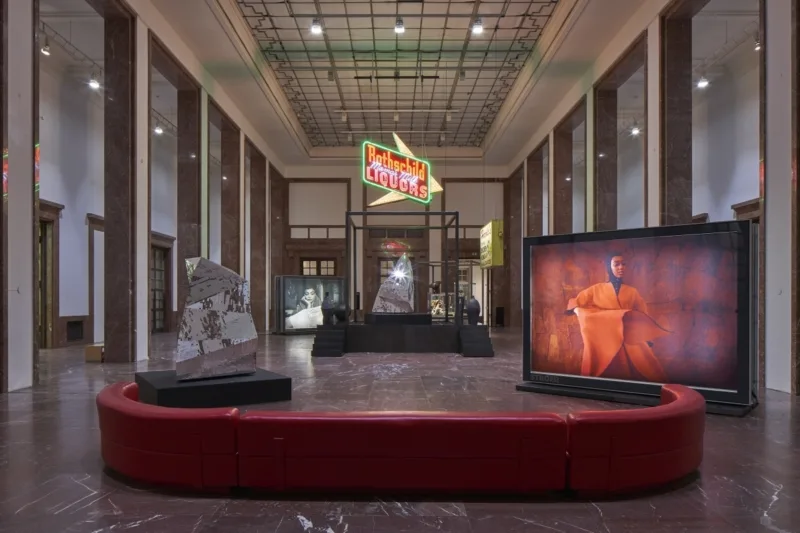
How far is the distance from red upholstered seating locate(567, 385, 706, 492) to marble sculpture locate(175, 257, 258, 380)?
11.2 ft

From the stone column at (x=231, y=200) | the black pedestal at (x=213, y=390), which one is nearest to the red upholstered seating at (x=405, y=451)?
the black pedestal at (x=213, y=390)

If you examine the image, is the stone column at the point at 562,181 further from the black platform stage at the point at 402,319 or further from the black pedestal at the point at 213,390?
the black pedestal at the point at 213,390

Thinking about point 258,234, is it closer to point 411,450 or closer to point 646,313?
point 646,313

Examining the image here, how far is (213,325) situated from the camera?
5215mm

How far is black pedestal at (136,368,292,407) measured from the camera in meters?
4.97

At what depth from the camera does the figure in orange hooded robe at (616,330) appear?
5445 mm

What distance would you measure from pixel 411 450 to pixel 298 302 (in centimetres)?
1287

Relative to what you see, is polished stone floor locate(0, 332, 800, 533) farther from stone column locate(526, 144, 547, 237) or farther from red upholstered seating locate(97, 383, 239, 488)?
stone column locate(526, 144, 547, 237)

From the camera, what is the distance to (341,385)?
6723mm

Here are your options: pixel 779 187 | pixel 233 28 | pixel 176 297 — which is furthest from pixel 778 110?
pixel 176 297

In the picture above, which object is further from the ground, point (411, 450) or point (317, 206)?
point (317, 206)

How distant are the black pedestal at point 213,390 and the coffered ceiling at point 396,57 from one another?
24.9ft

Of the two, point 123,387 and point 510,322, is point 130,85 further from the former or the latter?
point 510,322

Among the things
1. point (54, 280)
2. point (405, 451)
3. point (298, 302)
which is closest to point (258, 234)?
point (298, 302)
